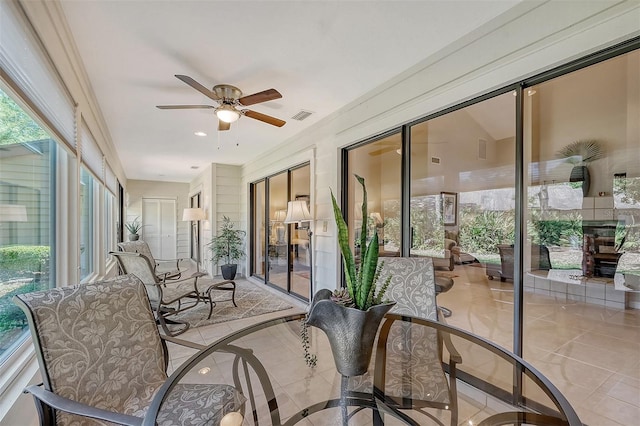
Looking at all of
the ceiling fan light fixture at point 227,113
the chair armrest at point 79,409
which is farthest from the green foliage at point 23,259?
the ceiling fan light fixture at point 227,113

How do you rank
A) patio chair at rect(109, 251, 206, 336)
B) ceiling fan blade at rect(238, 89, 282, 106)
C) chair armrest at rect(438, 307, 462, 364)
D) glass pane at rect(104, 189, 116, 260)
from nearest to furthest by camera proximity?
chair armrest at rect(438, 307, 462, 364)
ceiling fan blade at rect(238, 89, 282, 106)
patio chair at rect(109, 251, 206, 336)
glass pane at rect(104, 189, 116, 260)

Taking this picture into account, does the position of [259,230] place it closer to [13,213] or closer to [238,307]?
[238,307]

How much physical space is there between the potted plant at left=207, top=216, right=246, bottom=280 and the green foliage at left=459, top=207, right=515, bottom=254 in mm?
4636

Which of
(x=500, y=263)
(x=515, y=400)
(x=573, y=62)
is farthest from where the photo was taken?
(x=500, y=263)

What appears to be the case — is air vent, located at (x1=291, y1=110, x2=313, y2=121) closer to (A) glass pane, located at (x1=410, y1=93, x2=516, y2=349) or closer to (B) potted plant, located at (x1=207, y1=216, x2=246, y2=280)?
(A) glass pane, located at (x1=410, y1=93, x2=516, y2=349)

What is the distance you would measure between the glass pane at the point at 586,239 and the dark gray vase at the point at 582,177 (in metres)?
0.01

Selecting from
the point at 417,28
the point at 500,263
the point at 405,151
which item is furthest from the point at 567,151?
the point at 417,28

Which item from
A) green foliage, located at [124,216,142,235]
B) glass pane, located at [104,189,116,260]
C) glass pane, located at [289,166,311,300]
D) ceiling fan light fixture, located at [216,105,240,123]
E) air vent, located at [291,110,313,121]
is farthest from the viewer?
green foliage, located at [124,216,142,235]

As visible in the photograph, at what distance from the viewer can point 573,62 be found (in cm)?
158

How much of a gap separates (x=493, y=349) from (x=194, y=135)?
4.33 metres

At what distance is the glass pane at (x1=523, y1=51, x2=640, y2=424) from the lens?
2.00 m

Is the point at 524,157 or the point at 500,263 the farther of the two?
the point at 500,263

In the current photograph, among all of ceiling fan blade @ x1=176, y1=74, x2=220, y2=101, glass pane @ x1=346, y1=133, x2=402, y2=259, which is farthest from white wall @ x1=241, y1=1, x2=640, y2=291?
ceiling fan blade @ x1=176, y1=74, x2=220, y2=101

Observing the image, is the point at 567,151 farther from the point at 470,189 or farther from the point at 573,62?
the point at 573,62
